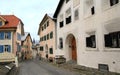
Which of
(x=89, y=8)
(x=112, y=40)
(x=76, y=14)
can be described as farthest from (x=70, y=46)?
(x=112, y=40)

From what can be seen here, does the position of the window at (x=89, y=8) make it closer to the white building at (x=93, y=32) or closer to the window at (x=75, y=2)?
the white building at (x=93, y=32)

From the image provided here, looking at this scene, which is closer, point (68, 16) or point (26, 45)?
point (68, 16)

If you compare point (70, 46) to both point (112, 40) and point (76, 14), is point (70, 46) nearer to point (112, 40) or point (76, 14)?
point (76, 14)

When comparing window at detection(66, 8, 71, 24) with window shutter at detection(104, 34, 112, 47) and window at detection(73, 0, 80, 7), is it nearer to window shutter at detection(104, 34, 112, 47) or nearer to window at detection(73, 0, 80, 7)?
window at detection(73, 0, 80, 7)

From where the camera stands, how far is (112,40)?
1747 cm

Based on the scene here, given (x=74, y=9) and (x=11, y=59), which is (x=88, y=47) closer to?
(x=74, y=9)

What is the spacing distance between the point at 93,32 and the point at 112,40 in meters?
3.34

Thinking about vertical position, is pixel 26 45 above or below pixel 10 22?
below

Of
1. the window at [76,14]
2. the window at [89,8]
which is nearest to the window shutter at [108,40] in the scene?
the window at [89,8]

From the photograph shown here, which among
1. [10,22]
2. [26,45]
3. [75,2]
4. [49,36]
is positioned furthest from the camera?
[26,45]

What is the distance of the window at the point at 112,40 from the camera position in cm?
1676

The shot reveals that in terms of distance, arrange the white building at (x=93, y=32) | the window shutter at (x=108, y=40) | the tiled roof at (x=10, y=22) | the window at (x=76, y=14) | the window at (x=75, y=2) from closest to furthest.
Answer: the white building at (x=93, y=32), the window shutter at (x=108, y=40), the window at (x=75, y=2), the window at (x=76, y=14), the tiled roof at (x=10, y=22)

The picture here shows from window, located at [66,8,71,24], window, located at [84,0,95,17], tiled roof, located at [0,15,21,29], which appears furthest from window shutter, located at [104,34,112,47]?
Result: tiled roof, located at [0,15,21,29]

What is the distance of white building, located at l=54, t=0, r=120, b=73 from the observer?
55.9 ft
